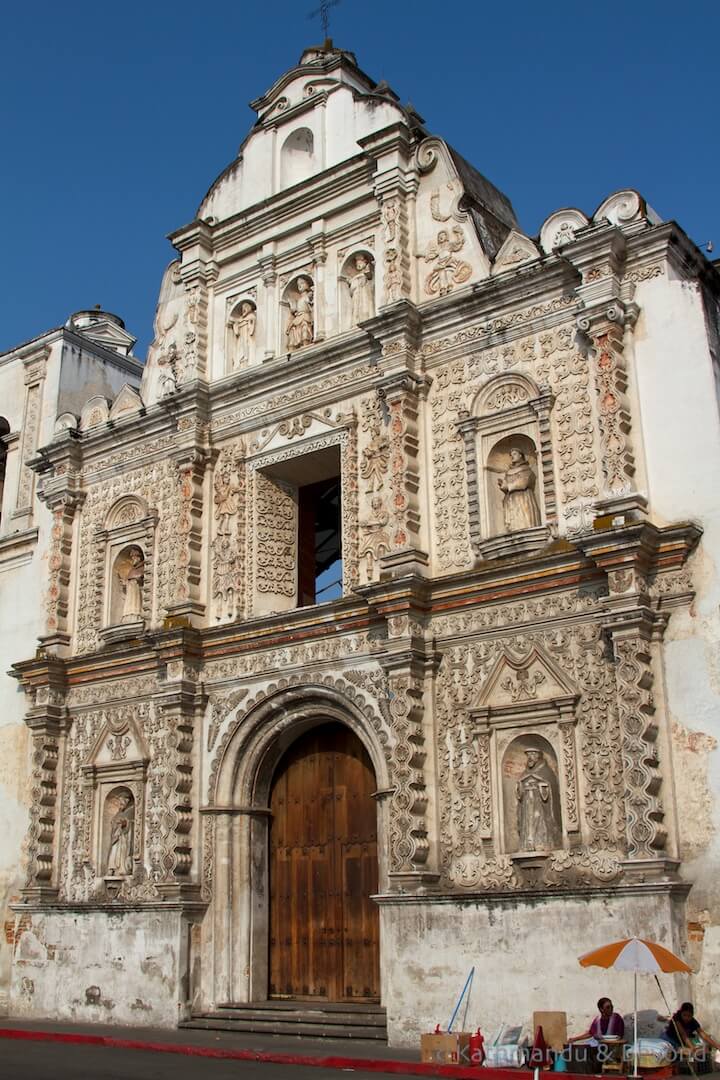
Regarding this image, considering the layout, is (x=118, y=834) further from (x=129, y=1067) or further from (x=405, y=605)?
(x=405, y=605)

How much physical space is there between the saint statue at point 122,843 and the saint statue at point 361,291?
769cm

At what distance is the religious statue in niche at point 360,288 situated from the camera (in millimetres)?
17141

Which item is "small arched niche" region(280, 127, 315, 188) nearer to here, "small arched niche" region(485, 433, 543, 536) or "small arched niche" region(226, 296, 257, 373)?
"small arched niche" region(226, 296, 257, 373)

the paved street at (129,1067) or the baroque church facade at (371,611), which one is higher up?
the baroque church facade at (371,611)

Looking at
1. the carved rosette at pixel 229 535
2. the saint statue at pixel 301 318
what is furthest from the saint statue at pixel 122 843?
the saint statue at pixel 301 318

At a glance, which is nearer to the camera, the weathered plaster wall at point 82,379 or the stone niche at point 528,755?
the stone niche at point 528,755

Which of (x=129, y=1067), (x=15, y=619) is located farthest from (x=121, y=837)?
(x=129, y=1067)

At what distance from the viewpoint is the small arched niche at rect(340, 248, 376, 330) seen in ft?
56.3

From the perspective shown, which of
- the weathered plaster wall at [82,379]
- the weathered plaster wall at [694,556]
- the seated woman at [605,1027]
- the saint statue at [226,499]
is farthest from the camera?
the weathered plaster wall at [82,379]

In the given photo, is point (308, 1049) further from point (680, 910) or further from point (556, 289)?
point (556, 289)

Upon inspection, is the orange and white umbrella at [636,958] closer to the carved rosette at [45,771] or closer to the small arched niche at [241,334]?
the carved rosette at [45,771]

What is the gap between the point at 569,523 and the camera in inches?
558

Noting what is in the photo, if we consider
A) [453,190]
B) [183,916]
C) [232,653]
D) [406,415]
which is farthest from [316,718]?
[453,190]

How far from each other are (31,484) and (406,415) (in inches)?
331
